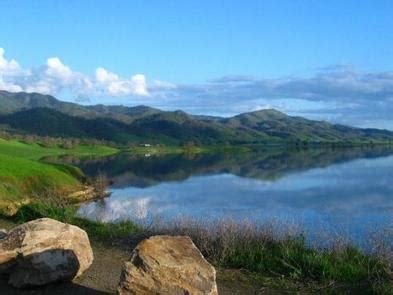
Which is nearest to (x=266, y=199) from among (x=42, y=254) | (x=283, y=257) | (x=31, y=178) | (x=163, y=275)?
(x=31, y=178)

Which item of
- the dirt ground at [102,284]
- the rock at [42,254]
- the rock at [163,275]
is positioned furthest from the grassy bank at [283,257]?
the rock at [42,254]

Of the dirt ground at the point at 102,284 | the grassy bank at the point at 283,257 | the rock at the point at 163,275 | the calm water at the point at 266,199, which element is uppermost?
the rock at the point at 163,275

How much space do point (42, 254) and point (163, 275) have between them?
2.81 meters

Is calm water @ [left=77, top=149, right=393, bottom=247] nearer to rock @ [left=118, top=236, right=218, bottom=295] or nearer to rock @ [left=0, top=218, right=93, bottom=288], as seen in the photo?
rock @ [left=0, top=218, right=93, bottom=288]

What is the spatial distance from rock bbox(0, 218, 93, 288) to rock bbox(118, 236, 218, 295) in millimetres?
2210

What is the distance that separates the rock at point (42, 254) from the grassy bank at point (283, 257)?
3.35 meters

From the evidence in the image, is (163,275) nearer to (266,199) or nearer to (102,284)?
(102,284)

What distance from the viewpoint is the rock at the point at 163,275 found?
30.4 ft

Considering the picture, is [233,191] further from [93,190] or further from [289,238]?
[289,238]

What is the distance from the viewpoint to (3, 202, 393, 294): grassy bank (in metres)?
11.5

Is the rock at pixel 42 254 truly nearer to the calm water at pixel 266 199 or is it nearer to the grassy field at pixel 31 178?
the calm water at pixel 266 199

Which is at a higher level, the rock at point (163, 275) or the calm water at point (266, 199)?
the rock at point (163, 275)

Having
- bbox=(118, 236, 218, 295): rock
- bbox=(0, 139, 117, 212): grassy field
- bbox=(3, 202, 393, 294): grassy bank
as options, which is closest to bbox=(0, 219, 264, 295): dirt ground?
bbox=(3, 202, 393, 294): grassy bank

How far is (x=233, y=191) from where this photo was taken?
64.9 meters
